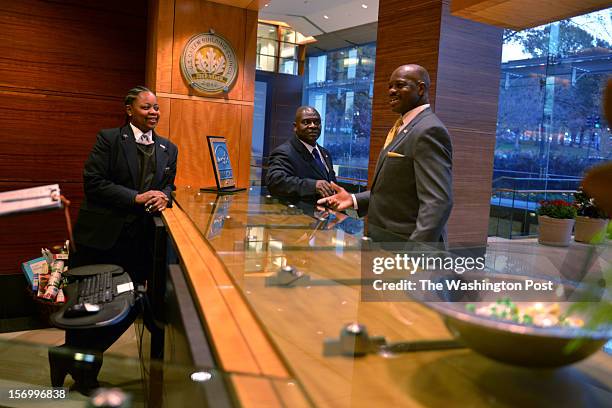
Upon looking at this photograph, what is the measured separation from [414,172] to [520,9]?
3.39ft

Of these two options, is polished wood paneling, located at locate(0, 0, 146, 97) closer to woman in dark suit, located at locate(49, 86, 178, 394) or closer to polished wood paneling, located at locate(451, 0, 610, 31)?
woman in dark suit, located at locate(49, 86, 178, 394)

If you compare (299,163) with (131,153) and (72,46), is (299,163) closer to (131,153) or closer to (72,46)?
(131,153)

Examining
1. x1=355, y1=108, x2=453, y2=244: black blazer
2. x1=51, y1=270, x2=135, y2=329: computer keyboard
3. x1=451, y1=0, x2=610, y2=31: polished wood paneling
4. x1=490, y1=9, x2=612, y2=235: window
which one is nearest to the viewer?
x1=51, y1=270, x2=135, y2=329: computer keyboard

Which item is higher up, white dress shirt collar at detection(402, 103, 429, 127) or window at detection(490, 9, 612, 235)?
window at detection(490, 9, 612, 235)

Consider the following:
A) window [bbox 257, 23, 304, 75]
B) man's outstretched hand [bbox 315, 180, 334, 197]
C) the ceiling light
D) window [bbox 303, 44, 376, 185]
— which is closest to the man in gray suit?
man's outstretched hand [bbox 315, 180, 334, 197]

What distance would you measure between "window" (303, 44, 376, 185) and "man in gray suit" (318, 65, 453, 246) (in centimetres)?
942

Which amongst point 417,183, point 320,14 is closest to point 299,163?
point 417,183

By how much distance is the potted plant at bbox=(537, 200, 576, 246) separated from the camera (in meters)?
7.82

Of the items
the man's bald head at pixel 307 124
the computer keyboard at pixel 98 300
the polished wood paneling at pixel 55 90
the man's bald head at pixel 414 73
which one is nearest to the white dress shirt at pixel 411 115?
the man's bald head at pixel 414 73

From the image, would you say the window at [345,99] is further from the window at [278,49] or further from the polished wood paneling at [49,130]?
the polished wood paneling at [49,130]

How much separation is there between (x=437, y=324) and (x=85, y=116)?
15.8 ft

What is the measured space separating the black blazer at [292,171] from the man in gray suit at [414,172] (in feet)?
3.40

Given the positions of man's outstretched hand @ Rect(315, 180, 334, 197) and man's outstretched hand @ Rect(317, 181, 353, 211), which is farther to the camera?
man's outstretched hand @ Rect(315, 180, 334, 197)

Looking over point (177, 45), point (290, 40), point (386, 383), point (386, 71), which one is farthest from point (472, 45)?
point (290, 40)
